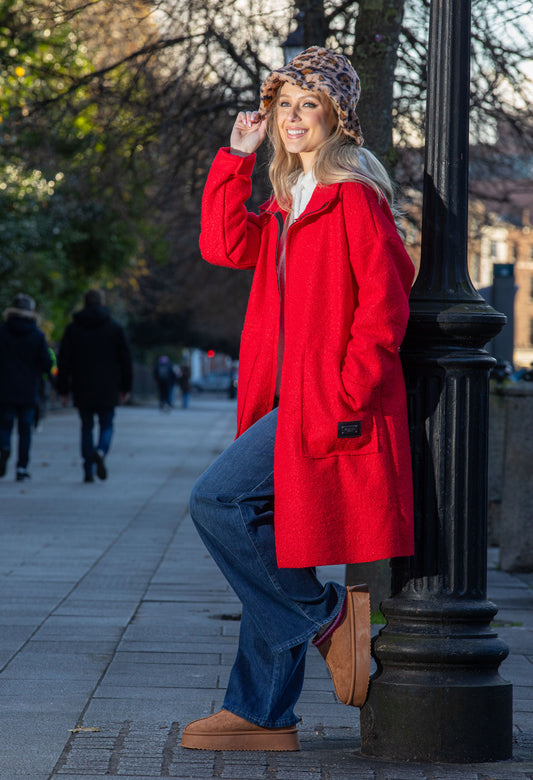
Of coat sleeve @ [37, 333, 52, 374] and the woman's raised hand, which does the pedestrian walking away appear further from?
the woman's raised hand

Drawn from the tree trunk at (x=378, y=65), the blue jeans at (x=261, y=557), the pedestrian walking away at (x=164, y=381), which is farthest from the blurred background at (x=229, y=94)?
the pedestrian walking away at (x=164, y=381)

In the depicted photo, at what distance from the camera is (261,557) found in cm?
340

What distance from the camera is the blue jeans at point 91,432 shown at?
1302cm

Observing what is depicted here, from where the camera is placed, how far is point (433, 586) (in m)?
3.57

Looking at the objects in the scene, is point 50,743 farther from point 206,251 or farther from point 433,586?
point 206,251

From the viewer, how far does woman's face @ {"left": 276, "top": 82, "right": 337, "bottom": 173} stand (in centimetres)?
353

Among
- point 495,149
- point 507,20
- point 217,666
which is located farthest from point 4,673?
point 495,149

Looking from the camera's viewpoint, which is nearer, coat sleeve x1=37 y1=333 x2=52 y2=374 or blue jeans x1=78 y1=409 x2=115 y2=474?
blue jeans x1=78 y1=409 x2=115 y2=474

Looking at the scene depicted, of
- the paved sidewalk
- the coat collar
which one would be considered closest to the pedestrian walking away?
the paved sidewalk

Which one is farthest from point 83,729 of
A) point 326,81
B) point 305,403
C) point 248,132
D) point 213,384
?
point 213,384

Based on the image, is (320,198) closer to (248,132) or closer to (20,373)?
(248,132)

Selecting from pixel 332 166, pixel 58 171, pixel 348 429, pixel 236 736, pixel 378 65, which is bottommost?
pixel 236 736

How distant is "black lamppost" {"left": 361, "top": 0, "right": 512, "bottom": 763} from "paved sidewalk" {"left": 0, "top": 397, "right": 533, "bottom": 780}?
137mm

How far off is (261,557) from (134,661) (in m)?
1.65
